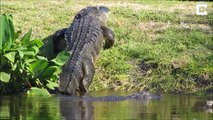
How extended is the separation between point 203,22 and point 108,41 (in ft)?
8.35

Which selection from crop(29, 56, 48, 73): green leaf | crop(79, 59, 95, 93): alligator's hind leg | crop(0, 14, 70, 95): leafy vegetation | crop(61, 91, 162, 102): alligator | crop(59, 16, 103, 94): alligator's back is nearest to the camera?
crop(61, 91, 162, 102): alligator

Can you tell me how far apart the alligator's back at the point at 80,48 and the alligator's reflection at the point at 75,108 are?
21.3 inches

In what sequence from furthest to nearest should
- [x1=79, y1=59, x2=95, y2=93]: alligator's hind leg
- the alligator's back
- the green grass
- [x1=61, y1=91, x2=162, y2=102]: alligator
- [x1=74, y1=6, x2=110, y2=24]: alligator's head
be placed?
[x1=74, y1=6, x2=110, y2=24]: alligator's head
the green grass
[x1=79, y1=59, x2=95, y2=93]: alligator's hind leg
the alligator's back
[x1=61, y1=91, x2=162, y2=102]: alligator

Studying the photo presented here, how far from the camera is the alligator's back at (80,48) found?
9.92 metres

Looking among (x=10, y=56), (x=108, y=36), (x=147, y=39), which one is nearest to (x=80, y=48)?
(x=108, y=36)

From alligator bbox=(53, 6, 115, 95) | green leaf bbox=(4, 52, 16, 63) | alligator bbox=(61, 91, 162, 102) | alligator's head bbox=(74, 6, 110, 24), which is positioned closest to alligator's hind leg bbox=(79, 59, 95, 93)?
alligator bbox=(53, 6, 115, 95)

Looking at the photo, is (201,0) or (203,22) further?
(201,0)

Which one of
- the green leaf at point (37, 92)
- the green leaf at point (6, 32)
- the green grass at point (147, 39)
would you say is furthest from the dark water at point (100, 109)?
the green grass at point (147, 39)

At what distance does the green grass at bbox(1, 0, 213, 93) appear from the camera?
10.6 metres

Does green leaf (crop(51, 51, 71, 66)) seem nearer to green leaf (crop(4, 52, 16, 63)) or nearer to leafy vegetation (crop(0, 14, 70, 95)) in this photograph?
leafy vegetation (crop(0, 14, 70, 95))

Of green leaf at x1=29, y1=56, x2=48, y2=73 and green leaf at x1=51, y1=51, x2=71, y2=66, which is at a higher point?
green leaf at x1=51, y1=51, x2=71, y2=66

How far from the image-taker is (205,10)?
1472 centimetres

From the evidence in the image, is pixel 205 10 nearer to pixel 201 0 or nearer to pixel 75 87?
pixel 201 0

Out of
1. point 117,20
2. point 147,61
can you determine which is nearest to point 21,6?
point 117,20
